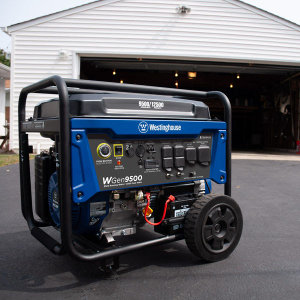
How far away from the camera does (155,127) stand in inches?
99.2

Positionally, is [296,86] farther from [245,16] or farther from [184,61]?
[184,61]

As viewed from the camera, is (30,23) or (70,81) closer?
(70,81)

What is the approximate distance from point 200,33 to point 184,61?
1079 mm

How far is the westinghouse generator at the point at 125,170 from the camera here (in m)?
2.24

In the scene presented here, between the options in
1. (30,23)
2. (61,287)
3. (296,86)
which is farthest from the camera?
(296,86)

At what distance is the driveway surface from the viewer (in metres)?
2.38

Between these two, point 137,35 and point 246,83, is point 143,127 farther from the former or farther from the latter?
point 246,83

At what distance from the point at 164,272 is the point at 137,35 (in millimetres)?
9372

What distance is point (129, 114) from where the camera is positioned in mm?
2471

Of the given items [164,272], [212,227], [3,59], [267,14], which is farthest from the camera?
[3,59]

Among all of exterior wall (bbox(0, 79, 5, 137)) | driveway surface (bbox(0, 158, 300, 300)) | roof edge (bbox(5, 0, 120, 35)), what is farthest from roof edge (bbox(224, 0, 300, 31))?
exterior wall (bbox(0, 79, 5, 137))

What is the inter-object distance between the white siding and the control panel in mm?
8692

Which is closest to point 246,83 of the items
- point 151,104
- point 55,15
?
point 55,15

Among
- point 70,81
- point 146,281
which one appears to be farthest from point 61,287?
point 70,81
